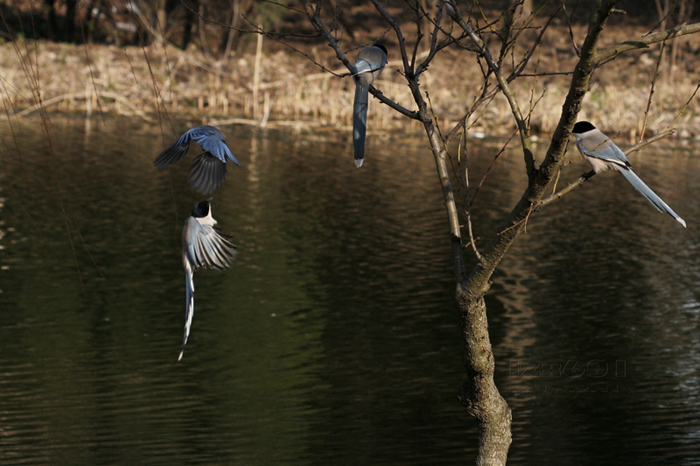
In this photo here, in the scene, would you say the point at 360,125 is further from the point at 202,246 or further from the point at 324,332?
the point at 324,332

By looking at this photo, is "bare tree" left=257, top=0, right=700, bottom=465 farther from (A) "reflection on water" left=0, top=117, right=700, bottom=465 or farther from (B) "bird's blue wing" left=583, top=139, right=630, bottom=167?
(A) "reflection on water" left=0, top=117, right=700, bottom=465

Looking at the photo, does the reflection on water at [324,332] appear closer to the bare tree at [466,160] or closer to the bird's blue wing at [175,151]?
the bird's blue wing at [175,151]

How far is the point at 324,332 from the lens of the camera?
23.0ft

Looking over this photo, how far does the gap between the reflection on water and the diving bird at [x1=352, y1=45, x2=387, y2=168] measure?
3.24 ft

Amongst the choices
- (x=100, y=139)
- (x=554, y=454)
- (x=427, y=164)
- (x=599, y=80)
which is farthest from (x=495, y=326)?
(x=599, y=80)

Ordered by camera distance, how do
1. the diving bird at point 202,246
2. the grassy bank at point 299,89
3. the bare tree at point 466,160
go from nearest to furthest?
the bare tree at point 466,160, the diving bird at point 202,246, the grassy bank at point 299,89

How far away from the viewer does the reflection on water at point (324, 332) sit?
16.8 feet

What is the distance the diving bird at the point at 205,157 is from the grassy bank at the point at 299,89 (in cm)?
1347

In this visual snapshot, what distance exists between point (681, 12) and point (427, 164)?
1305cm

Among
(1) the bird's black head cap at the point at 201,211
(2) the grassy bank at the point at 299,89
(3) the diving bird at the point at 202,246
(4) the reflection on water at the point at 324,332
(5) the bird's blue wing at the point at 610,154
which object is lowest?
(4) the reflection on water at the point at 324,332

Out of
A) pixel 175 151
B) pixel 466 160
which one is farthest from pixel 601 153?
pixel 175 151

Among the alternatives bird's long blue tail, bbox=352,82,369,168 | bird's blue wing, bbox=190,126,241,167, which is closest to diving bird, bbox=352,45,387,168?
bird's long blue tail, bbox=352,82,369,168

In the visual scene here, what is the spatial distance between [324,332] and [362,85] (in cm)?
394

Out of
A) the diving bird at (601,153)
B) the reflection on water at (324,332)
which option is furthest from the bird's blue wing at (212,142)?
the diving bird at (601,153)
